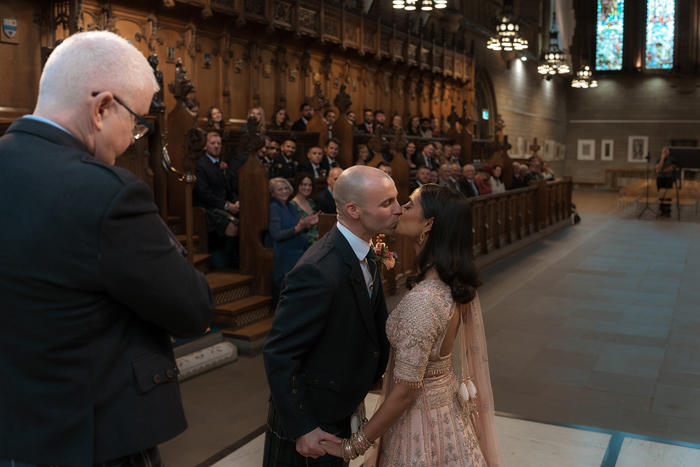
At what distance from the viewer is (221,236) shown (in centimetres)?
622

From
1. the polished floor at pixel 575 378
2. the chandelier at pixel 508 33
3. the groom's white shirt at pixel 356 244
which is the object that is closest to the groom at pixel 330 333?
the groom's white shirt at pixel 356 244

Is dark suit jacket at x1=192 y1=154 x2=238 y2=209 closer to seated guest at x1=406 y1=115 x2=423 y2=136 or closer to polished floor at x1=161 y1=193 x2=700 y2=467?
polished floor at x1=161 y1=193 x2=700 y2=467

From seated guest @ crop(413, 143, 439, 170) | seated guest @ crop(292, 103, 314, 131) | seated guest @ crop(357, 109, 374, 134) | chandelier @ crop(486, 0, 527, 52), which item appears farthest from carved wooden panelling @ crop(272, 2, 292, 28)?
chandelier @ crop(486, 0, 527, 52)

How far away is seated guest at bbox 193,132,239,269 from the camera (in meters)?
5.98

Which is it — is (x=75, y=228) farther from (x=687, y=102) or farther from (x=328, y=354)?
(x=687, y=102)

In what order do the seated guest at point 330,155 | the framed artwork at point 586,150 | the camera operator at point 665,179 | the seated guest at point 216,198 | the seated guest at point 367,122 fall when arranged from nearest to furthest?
1. the seated guest at point 216,198
2. the seated guest at point 330,155
3. the seated guest at point 367,122
4. the camera operator at point 665,179
5. the framed artwork at point 586,150

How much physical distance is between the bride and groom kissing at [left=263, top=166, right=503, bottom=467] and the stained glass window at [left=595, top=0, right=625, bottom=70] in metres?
29.4

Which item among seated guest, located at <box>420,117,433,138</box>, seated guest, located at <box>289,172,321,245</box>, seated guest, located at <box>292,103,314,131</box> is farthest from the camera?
seated guest, located at <box>420,117,433,138</box>

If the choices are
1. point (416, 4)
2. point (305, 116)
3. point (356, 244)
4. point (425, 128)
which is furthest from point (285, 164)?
point (425, 128)

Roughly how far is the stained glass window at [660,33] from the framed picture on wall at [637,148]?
10.4 feet

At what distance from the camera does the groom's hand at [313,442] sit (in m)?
1.75

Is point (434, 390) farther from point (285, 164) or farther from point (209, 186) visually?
point (285, 164)

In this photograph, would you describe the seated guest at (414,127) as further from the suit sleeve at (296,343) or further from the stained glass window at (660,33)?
the stained glass window at (660,33)

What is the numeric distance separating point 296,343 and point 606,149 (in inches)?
1165
